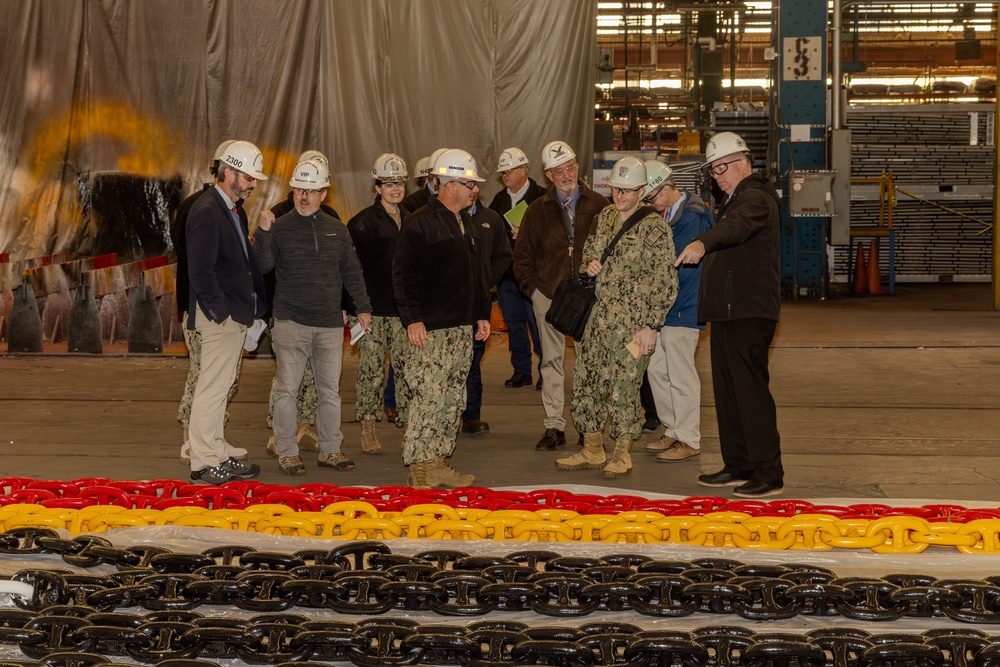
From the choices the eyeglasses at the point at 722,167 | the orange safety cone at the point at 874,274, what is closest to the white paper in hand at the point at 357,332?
the eyeglasses at the point at 722,167

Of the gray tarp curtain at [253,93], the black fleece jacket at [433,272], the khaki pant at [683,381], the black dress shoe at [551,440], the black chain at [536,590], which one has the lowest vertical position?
the black dress shoe at [551,440]

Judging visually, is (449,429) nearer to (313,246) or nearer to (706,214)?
(313,246)

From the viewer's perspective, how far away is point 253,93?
1235cm

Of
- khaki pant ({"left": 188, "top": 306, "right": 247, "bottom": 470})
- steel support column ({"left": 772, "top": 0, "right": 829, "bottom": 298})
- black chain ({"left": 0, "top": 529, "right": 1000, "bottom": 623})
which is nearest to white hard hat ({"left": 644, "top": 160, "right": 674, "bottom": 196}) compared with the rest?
khaki pant ({"left": 188, "top": 306, "right": 247, "bottom": 470})

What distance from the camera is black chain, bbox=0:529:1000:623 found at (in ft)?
10.2

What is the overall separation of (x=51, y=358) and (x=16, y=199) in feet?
6.44

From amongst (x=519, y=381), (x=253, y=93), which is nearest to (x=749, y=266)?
(x=519, y=381)

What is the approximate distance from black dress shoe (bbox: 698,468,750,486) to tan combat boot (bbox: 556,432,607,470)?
0.69 m

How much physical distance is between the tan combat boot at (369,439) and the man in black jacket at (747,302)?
2.36 metres

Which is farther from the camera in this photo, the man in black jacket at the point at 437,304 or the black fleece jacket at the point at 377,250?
the black fleece jacket at the point at 377,250

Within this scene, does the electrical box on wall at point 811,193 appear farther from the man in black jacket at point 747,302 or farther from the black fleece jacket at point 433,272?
the black fleece jacket at point 433,272

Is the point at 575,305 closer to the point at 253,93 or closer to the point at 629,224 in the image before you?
the point at 629,224

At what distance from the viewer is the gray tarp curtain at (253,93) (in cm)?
1236

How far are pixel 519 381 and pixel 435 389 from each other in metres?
3.93
